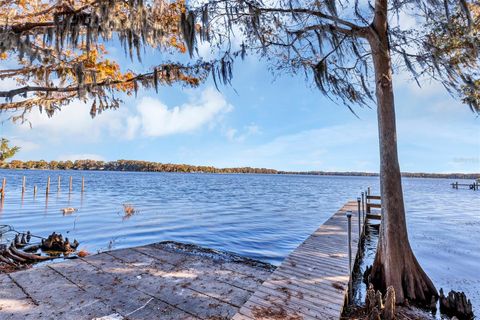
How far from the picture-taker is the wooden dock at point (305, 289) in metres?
3.18

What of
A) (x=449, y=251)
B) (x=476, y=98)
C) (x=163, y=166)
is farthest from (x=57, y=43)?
(x=163, y=166)

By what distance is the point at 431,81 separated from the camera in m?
5.49

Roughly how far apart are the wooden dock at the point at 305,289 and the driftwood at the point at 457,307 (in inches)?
71.2

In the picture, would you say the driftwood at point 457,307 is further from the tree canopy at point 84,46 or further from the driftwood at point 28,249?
the driftwood at point 28,249

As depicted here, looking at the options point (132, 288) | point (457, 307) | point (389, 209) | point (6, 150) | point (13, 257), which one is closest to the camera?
point (132, 288)

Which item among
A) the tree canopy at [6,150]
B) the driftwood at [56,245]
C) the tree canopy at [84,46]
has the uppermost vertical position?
the tree canopy at [84,46]

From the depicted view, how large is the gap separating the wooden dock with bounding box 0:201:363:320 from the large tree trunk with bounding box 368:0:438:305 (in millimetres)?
791

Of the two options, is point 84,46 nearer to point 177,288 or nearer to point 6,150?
point 177,288

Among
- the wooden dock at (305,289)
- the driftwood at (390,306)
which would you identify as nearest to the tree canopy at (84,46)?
the wooden dock at (305,289)

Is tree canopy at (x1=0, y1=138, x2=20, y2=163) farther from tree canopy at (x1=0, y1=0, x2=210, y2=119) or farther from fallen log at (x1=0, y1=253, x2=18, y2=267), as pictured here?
fallen log at (x1=0, y1=253, x2=18, y2=267)

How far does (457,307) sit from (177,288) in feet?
16.8

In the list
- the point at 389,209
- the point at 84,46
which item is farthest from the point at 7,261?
the point at 389,209

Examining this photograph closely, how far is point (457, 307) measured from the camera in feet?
15.5

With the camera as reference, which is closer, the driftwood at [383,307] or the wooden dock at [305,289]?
the wooden dock at [305,289]
